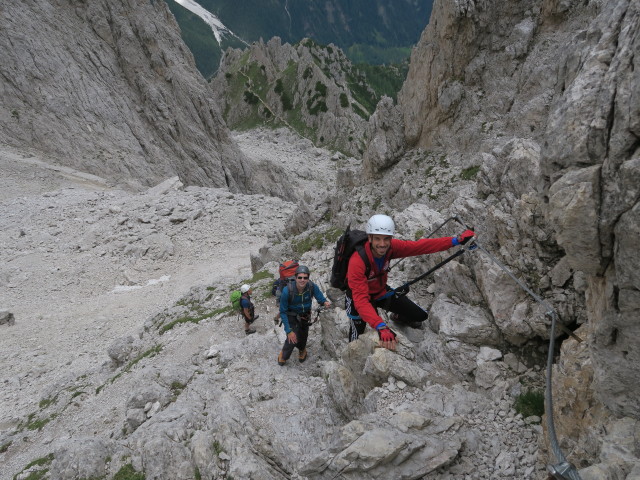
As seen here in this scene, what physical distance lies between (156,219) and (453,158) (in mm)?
22928

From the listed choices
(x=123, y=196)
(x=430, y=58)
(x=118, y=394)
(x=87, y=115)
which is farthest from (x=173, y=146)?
(x=118, y=394)

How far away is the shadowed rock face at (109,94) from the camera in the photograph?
41.7 m

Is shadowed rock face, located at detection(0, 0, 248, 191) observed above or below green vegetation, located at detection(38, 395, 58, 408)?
above

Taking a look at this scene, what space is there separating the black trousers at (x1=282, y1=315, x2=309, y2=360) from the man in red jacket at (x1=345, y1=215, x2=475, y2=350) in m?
1.85

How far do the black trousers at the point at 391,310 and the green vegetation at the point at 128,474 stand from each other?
5317mm

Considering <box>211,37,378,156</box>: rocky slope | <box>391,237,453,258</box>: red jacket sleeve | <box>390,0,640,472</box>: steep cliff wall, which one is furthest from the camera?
<box>211,37,378,156</box>: rocky slope

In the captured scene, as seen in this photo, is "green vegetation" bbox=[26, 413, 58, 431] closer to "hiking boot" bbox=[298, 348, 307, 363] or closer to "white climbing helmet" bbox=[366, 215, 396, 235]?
"hiking boot" bbox=[298, 348, 307, 363]

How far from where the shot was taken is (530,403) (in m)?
6.16

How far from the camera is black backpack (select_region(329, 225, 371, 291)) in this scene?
7.38 meters

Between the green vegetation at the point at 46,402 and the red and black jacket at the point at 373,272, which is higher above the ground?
the red and black jacket at the point at 373,272

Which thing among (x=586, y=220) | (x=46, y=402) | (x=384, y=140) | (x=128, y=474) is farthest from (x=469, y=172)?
(x=46, y=402)

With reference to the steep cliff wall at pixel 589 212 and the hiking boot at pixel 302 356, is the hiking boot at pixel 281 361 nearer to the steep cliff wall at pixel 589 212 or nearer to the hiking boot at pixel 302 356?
the hiking boot at pixel 302 356

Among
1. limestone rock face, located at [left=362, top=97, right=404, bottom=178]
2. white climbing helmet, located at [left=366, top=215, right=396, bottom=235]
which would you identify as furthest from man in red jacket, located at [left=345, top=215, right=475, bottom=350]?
limestone rock face, located at [left=362, top=97, right=404, bottom=178]

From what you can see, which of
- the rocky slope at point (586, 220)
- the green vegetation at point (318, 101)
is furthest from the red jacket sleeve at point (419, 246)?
the green vegetation at point (318, 101)
